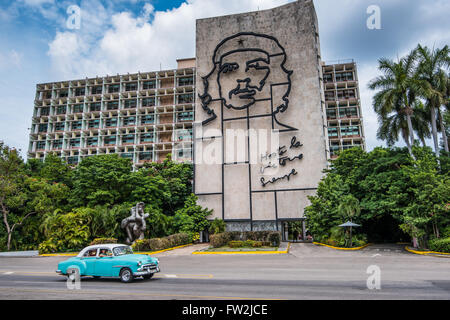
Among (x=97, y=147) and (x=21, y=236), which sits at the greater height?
(x=97, y=147)

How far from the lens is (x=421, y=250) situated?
2267 centimetres

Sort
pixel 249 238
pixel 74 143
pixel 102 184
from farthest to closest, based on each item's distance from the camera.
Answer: pixel 74 143 → pixel 102 184 → pixel 249 238

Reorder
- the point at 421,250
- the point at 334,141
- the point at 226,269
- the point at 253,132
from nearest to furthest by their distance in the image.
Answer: the point at 226,269, the point at 421,250, the point at 253,132, the point at 334,141

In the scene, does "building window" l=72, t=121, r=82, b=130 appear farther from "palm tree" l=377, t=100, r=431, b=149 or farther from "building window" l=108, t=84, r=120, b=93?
"palm tree" l=377, t=100, r=431, b=149

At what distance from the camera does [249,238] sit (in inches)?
1180

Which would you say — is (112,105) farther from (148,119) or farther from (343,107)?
(343,107)

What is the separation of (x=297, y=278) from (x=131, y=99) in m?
70.9

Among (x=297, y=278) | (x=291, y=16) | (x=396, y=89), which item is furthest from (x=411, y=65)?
(x=297, y=278)

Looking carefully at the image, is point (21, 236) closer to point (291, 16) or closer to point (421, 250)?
point (421, 250)

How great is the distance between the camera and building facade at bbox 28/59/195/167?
7194 centimetres

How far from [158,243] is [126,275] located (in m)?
14.9

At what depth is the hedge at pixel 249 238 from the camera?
1083 inches

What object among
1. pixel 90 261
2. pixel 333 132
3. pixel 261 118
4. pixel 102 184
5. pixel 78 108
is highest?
pixel 78 108

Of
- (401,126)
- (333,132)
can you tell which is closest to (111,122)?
(333,132)
